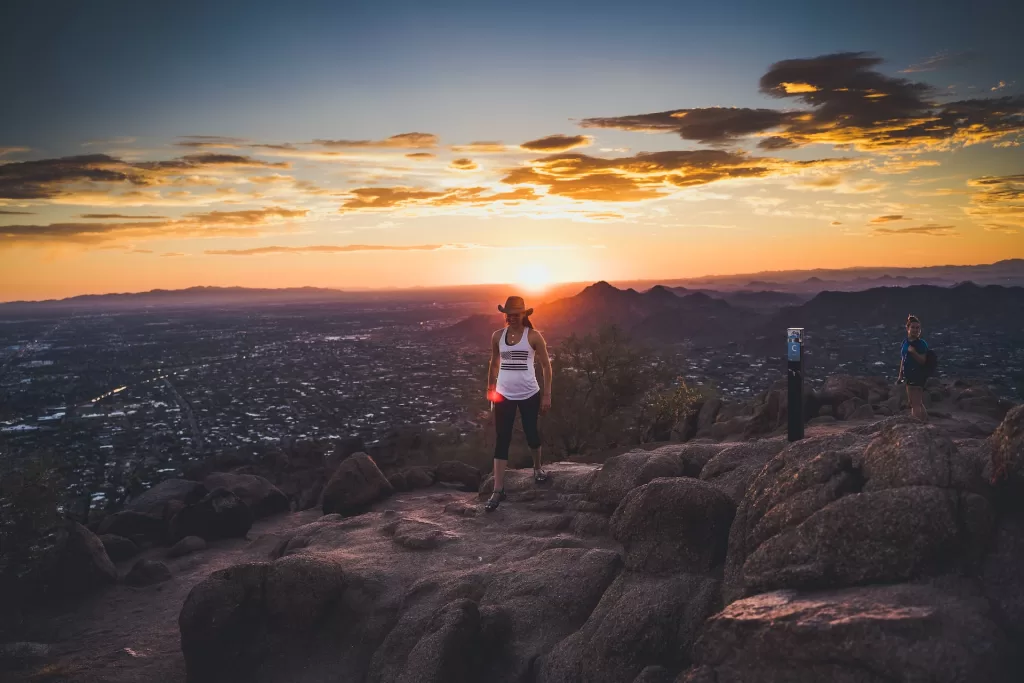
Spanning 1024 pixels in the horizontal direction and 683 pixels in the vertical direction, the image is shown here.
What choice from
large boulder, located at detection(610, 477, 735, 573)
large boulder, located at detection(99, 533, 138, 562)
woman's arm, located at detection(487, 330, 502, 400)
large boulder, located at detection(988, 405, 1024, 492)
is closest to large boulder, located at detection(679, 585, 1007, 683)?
large boulder, located at detection(988, 405, 1024, 492)

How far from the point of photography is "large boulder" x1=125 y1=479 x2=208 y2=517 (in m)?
17.5

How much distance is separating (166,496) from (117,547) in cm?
525

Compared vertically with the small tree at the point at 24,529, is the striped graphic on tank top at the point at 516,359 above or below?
above

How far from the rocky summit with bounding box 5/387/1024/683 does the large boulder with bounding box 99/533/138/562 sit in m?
1.28

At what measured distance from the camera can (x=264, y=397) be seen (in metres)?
96.7

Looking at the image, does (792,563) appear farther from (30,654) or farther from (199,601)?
(30,654)

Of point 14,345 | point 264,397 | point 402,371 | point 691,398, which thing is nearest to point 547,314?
point 402,371

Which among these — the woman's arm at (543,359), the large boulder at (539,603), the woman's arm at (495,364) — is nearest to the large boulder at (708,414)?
the woman's arm at (543,359)

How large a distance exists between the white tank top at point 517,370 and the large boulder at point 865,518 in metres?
4.03

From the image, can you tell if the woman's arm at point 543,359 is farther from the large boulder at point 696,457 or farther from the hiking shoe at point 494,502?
the large boulder at point 696,457

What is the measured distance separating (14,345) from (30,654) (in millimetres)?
217514

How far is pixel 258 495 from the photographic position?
16672 millimetres

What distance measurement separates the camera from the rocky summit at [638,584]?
4.17 metres

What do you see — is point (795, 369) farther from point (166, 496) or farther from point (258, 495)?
point (166, 496)
